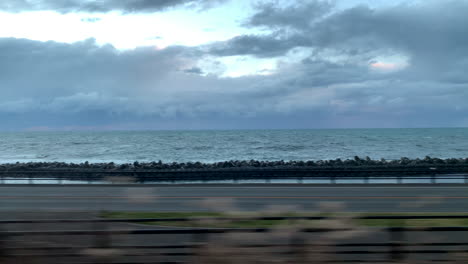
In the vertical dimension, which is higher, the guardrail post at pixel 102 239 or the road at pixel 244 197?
the guardrail post at pixel 102 239

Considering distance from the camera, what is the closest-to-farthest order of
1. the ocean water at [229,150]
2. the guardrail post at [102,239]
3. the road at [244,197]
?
the guardrail post at [102,239], the road at [244,197], the ocean water at [229,150]

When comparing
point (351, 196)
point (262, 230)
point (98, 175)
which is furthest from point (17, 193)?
point (262, 230)

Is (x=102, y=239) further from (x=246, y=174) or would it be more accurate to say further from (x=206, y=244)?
(x=246, y=174)

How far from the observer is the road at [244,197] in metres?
16.2

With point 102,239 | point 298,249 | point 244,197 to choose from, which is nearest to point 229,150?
point 244,197

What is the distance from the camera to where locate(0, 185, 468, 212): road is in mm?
16188

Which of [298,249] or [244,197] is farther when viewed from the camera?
[244,197]

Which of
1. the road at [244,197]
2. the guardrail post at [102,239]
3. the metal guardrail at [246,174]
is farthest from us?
the metal guardrail at [246,174]

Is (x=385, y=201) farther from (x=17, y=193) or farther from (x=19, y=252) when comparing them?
(x=17, y=193)

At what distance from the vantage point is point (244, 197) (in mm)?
18938

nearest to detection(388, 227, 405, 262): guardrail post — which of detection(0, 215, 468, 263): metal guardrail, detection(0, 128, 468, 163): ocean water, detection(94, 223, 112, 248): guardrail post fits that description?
detection(0, 215, 468, 263): metal guardrail

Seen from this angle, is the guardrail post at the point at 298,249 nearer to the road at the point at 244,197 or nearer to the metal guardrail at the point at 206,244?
the metal guardrail at the point at 206,244

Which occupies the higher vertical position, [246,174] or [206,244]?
[206,244]

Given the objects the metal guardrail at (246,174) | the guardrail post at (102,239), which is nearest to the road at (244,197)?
the metal guardrail at (246,174)
